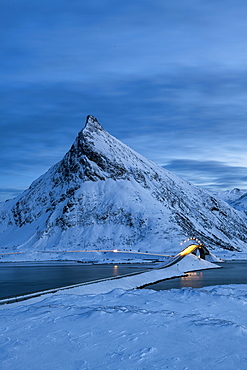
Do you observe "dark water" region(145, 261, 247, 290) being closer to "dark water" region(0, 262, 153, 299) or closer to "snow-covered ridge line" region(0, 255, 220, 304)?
"snow-covered ridge line" region(0, 255, 220, 304)

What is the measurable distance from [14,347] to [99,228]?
596 feet

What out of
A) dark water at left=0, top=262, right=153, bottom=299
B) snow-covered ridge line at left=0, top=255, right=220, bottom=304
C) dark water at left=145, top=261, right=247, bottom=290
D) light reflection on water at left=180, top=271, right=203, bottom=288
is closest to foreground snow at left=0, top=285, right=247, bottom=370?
snow-covered ridge line at left=0, top=255, right=220, bottom=304

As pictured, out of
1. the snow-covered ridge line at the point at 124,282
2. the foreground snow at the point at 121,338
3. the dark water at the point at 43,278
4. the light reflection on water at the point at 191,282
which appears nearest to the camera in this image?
the foreground snow at the point at 121,338

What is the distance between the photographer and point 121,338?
65.2 feet

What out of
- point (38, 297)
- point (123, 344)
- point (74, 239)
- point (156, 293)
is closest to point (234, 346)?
point (123, 344)

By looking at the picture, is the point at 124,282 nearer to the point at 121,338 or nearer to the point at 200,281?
the point at 200,281

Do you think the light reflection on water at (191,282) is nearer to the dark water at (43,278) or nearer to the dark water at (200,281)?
the dark water at (200,281)

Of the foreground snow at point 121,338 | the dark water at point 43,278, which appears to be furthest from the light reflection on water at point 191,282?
the foreground snow at point 121,338

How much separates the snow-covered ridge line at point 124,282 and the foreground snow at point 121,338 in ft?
41.7

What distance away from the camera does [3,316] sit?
26734mm

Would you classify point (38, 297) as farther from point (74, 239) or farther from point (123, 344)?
point (74, 239)

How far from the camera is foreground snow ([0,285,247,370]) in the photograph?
1630 cm

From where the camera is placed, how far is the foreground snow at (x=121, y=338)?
53.5ft

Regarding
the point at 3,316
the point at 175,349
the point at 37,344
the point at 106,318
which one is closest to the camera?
the point at 175,349
